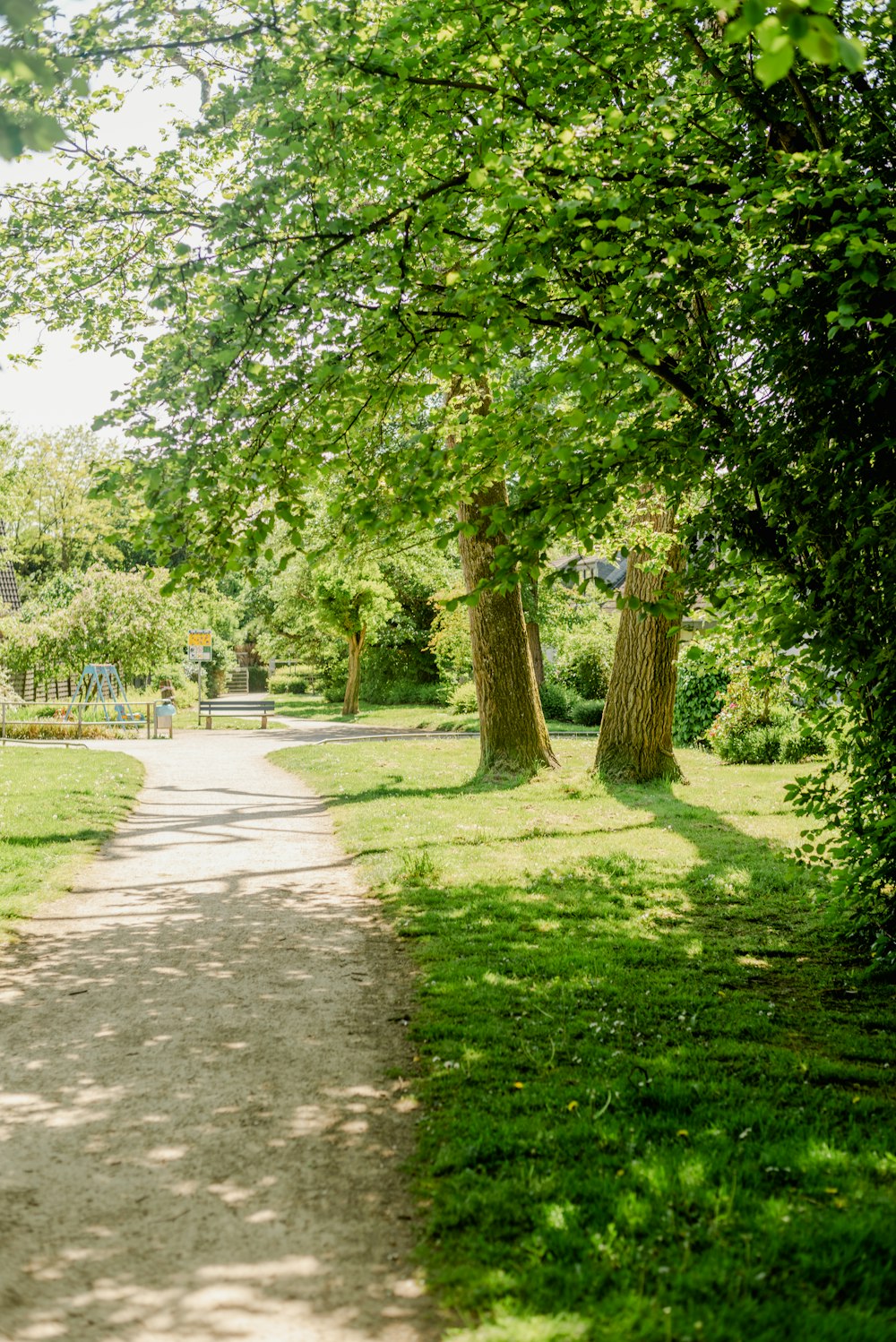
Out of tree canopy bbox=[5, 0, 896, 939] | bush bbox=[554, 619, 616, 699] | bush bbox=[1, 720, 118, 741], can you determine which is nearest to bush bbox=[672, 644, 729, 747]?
bush bbox=[554, 619, 616, 699]

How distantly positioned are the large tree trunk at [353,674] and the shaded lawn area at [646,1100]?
28458mm

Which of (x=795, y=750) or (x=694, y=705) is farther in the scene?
(x=694, y=705)

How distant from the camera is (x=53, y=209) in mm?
9898

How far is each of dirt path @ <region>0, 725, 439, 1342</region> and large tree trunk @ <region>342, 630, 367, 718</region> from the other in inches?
1161

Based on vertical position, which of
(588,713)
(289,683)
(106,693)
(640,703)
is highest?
(289,683)

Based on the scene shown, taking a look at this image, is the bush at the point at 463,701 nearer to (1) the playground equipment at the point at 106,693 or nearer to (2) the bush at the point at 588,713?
(2) the bush at the point at 588,713

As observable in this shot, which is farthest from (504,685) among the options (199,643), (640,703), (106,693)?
(106,693)

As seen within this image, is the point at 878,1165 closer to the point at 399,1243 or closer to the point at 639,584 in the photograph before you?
the point at 399,1243

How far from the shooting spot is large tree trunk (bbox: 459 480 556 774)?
50.9 ft

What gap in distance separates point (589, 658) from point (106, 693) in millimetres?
16180

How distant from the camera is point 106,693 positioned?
31.7 metres

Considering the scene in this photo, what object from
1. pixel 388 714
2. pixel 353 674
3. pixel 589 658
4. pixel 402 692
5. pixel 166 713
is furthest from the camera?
pixel 402 692

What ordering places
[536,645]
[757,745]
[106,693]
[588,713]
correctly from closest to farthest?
[757,745], [106,693], [588,713], [536,645]

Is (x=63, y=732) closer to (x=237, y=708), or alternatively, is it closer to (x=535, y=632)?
(x=535, y=632)
